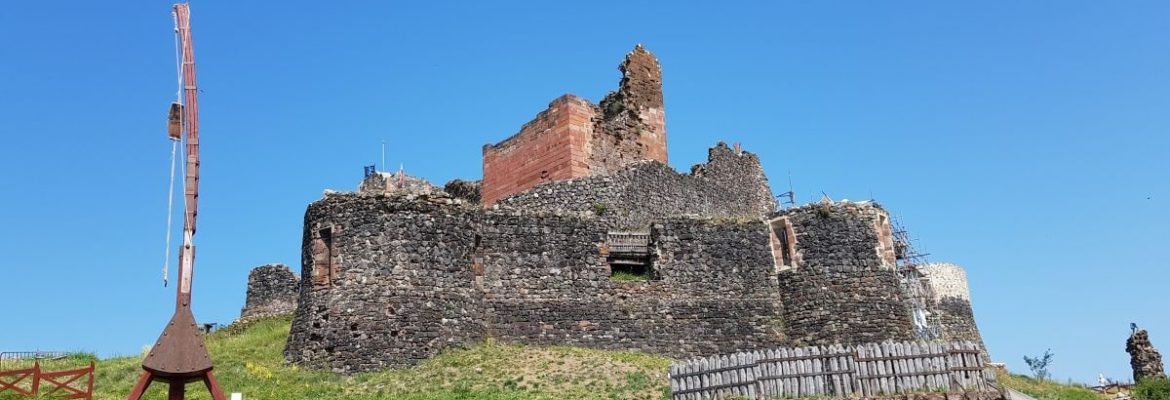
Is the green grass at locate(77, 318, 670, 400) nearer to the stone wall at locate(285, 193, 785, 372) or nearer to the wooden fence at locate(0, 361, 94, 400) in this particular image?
the wooden fence at locate(0, 361, 94, 400)

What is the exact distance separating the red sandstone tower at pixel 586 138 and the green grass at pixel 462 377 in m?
8.49

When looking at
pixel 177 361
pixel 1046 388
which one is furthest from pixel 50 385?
pixel 1046 388

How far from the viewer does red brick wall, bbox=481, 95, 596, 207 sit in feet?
99.9

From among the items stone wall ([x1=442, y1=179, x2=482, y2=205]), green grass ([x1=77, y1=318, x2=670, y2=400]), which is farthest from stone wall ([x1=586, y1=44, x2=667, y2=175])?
green grass ([x1=77, y1=318, x2=670, y2=400])

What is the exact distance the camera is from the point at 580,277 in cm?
2516

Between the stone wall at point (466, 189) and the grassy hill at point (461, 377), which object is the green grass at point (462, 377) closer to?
the grassy hill at point (461, 377)

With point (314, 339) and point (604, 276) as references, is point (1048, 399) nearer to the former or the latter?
point (604, 276)

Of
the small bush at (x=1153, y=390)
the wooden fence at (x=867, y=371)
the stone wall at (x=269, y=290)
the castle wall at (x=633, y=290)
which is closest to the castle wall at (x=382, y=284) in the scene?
the castle wall at (x=633, y=290)

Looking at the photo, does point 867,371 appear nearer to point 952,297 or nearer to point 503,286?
point 503,286

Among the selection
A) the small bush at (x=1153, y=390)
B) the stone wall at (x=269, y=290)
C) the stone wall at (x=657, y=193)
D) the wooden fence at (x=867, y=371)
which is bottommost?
the small bush at (x=1153, y=390)

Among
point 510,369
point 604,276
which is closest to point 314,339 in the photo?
point 510,369

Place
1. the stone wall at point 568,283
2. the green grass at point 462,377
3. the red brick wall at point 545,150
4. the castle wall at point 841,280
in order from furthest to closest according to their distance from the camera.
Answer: the red brick wall at point 545,150, the castle wall at point 841,280, the stone wall at point 568,283, the green grass at point 462,377

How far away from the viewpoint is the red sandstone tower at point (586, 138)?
3062 centimetres

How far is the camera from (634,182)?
102 ft
